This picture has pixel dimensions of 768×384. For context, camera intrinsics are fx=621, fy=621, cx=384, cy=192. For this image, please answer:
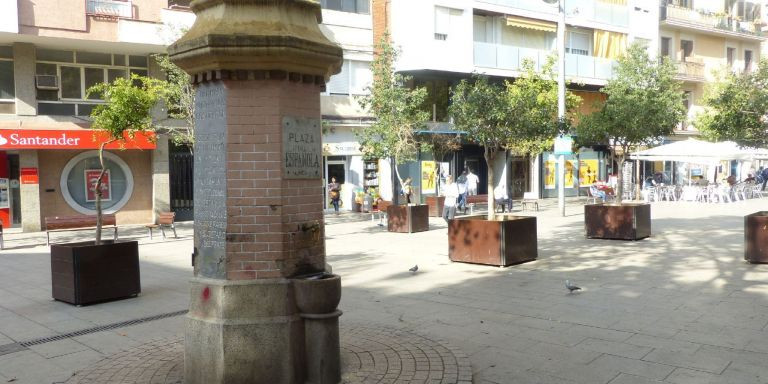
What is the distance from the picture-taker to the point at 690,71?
118ft

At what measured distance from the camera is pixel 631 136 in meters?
14.4

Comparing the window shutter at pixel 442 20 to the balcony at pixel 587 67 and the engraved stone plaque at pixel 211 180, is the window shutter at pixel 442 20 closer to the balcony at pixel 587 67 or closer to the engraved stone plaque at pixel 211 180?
the balcony at pixel 587 67

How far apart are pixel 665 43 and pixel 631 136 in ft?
81.5

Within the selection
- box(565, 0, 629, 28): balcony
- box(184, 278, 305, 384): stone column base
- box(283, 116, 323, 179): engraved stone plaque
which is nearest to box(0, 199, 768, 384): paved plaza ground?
box(184, 278, 305, 384): stone column base

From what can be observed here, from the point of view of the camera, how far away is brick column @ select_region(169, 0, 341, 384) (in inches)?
179

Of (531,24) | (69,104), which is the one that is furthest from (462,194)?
(69,104)

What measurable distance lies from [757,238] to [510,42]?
1914 centimetres

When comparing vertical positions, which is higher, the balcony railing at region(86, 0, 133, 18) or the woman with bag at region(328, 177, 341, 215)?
the balcony railing at region(86, 0, 133, 18)

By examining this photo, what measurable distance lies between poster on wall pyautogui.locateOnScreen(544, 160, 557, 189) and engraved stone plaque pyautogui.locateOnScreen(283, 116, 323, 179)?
2661 centimetres

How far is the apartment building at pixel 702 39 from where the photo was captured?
35.5 m

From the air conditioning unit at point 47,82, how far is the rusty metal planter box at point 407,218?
10687 millimetres

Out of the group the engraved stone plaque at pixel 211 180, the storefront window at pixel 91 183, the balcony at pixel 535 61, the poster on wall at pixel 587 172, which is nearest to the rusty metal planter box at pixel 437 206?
the balcony at pixel 535 61

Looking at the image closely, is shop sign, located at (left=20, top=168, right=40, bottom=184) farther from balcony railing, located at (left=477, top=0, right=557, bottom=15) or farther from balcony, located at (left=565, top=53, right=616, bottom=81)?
balcony, located at (left=565, top=53, right=616, bottom=81)

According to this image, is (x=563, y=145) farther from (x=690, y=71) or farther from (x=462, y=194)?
(x=690, y=71)
